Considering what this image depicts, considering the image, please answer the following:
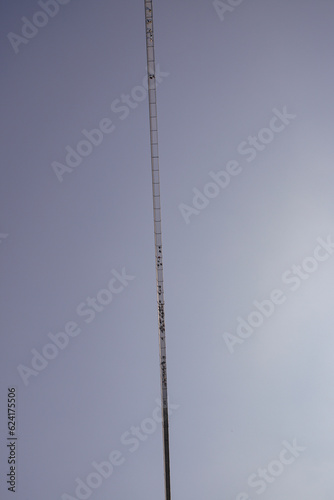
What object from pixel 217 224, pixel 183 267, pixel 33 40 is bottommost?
pixel 183 267

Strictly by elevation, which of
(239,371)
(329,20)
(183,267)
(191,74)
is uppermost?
(329,20)

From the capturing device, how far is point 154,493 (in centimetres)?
181

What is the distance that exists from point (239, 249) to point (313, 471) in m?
1.01

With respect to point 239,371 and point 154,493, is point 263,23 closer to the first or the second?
point 239,371

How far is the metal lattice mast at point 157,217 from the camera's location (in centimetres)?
182

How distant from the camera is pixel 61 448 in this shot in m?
1.81

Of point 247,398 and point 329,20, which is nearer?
point 247,398

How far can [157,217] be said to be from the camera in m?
1.89

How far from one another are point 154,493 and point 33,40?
2020 mm

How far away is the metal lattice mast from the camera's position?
5.98 feet

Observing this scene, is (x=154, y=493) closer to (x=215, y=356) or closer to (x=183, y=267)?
(x=215, y=356)

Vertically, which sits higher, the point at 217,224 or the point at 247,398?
the point at 217,224

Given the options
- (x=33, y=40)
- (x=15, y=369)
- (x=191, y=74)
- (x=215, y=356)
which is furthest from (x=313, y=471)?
(x=33, y=40)

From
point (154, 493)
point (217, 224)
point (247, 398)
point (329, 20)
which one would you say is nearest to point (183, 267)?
point (217, 224)
